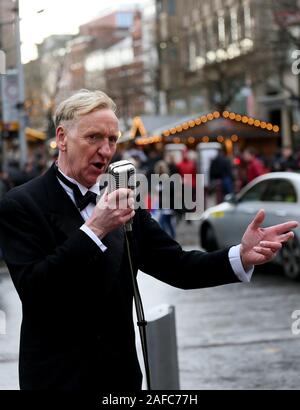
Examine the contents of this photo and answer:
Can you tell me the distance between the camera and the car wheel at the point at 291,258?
13.6m

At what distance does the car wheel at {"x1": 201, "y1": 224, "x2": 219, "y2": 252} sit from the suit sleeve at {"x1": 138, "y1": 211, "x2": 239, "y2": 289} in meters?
12.7

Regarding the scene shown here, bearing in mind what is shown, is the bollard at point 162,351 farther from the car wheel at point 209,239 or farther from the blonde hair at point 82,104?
the car wheel at point 209,239

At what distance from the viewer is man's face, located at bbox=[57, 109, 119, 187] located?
3.48m

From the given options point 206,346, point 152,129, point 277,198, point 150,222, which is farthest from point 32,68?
point 150,222

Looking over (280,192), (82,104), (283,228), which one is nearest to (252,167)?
(280,192)

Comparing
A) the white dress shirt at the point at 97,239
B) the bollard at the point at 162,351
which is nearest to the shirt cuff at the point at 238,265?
the white dress shirt at the point at 97,239

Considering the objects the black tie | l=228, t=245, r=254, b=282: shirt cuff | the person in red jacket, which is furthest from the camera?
the person in red jacket

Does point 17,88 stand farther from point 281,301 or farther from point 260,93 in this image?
point 260,93

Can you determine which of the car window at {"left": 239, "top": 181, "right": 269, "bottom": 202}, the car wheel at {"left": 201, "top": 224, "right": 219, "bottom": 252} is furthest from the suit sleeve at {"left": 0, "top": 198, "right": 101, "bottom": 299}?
the car wheel at {"left": 201, "top": 224, "right": 219, "bottom": 252}

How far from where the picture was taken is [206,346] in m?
9.48

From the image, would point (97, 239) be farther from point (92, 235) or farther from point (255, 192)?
point (255, 192)

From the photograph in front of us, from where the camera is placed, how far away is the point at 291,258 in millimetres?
13805

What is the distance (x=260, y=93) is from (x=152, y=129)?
1413 cm

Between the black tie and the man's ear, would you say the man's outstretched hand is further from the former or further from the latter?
the man's ear
